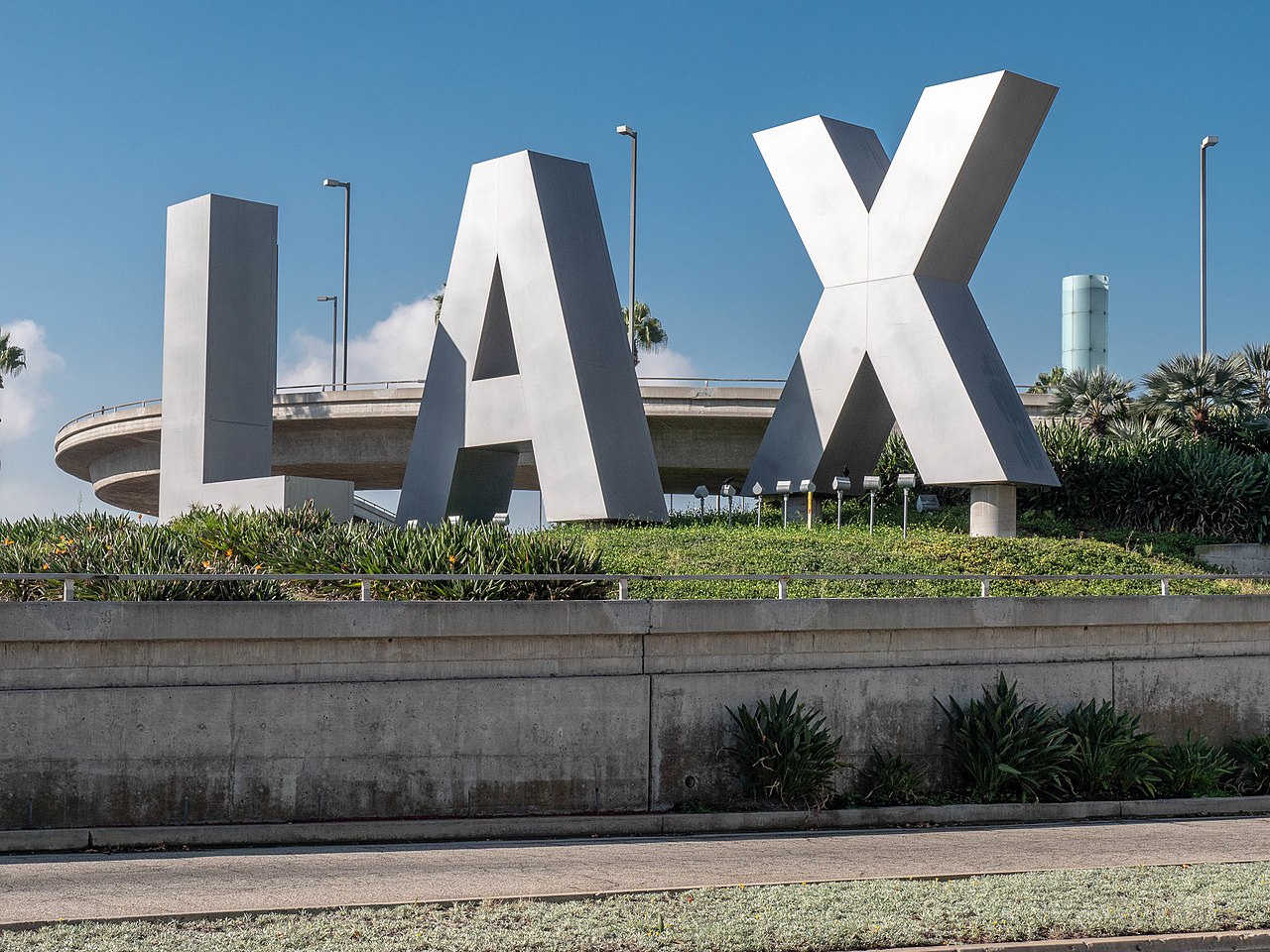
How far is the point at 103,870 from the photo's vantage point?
1127 centimetres

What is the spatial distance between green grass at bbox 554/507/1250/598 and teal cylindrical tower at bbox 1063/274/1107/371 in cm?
5838

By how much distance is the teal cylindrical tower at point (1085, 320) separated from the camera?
264ft

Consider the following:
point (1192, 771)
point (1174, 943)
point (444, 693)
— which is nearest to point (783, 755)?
point (444, 693)

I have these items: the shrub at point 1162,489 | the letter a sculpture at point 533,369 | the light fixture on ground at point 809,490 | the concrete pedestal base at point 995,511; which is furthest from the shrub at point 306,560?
the shrub at point 1162,489

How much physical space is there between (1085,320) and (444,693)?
7317 cm

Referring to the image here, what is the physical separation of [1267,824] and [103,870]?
1197 centimetres

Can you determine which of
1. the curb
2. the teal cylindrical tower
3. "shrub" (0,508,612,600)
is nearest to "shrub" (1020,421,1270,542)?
the curb

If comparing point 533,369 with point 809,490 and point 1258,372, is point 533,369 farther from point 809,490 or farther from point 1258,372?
point 1258,372

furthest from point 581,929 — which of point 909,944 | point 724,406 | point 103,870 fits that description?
point 724,406

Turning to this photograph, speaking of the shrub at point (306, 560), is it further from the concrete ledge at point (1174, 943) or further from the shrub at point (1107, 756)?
the concrete ledge at point (1174, 943)

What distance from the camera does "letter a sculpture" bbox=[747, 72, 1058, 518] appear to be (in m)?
23.3

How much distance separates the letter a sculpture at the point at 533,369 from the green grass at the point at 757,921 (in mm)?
13706

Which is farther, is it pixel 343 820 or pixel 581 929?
pixel 343 820

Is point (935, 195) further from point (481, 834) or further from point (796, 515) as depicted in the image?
point (481, 834)
